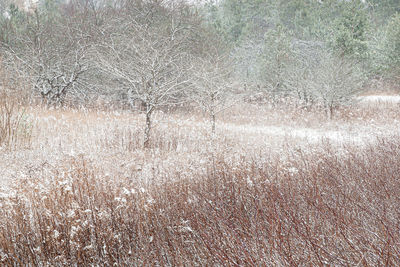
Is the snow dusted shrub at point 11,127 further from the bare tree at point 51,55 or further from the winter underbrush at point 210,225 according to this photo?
the bare tree at point 51,55

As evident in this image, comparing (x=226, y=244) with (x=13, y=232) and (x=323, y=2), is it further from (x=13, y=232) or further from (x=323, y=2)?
(x=323, y=2)

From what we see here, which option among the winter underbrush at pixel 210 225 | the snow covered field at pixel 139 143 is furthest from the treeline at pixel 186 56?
the winter underbrush at pixel 210 225

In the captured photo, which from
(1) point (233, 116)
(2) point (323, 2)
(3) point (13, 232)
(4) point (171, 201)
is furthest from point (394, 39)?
(3) point (13, 232)

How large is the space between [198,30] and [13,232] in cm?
1317

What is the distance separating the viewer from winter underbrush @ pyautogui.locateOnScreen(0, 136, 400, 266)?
A: 8.14ft

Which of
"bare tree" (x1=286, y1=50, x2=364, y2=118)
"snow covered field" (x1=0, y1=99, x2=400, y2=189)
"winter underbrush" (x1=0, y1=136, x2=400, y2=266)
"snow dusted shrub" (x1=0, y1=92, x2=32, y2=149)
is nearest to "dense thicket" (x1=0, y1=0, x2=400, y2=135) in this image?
"bare tree" (x1=286, y1=50, x2=364, y2=118)

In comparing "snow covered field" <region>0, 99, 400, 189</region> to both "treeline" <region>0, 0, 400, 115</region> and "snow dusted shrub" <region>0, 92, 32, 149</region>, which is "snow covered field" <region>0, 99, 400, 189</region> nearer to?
"snow dusted shrub" <region>0, 92, 32, 149</region>

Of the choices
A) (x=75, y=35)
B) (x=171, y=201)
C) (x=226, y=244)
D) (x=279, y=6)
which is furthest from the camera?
(x=279, y=6)

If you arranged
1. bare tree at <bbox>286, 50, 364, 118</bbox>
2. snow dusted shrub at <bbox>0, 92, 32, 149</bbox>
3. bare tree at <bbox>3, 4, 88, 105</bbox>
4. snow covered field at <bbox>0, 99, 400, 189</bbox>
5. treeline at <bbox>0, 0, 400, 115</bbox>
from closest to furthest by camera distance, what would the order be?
1. snow covered field at <bbox>0, 99, 400, 189</bbox>
2. snow dusted shrub at <bbox>0, 92, 32, 149</bbox>
3. treeline at <bbox>0, 0, 400, 115</bbox>
4. bare tree at <bbox>3, 4, 88, 105</bbox>
5. bare tree at <bbox>286, 50, 364, 118</bbox>

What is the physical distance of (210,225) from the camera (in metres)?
2.95

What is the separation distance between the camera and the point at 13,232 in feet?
9.84

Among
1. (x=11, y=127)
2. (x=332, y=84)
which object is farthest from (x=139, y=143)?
(x=332, y=84)

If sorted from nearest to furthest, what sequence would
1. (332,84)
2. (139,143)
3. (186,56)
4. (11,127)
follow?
(11,127), (139,143), (332,84), (186,56)

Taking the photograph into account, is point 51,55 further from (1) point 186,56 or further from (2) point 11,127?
(2) point 11,127
